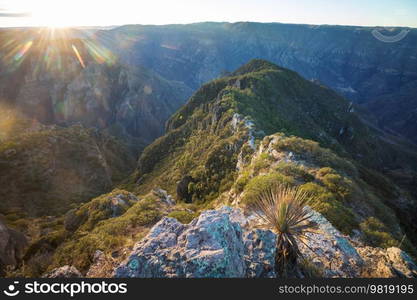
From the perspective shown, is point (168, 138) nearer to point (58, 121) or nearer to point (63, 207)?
point (63, 207)

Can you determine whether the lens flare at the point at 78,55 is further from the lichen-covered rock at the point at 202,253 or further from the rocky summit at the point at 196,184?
the lichen-covered rock at the point at 202,253

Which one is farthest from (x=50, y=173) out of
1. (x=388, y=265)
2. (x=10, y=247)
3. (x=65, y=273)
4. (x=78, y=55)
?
(x=78, y=55)

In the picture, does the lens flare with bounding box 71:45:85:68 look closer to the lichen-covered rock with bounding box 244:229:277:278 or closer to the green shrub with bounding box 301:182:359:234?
→ the green shrub with bounding box 301:182:359:234

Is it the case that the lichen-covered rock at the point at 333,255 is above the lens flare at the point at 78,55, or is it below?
below

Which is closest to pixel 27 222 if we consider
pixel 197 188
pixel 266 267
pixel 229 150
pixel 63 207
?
pixel 63 207

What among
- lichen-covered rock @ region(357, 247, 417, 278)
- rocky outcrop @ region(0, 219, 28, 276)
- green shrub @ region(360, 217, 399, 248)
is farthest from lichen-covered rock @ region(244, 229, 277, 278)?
rocky outcrop @ region(0, 219, 28, 276)

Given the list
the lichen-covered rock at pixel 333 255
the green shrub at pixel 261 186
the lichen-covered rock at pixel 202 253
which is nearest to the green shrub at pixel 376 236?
the lichen-covered rock at pixel 333 255
